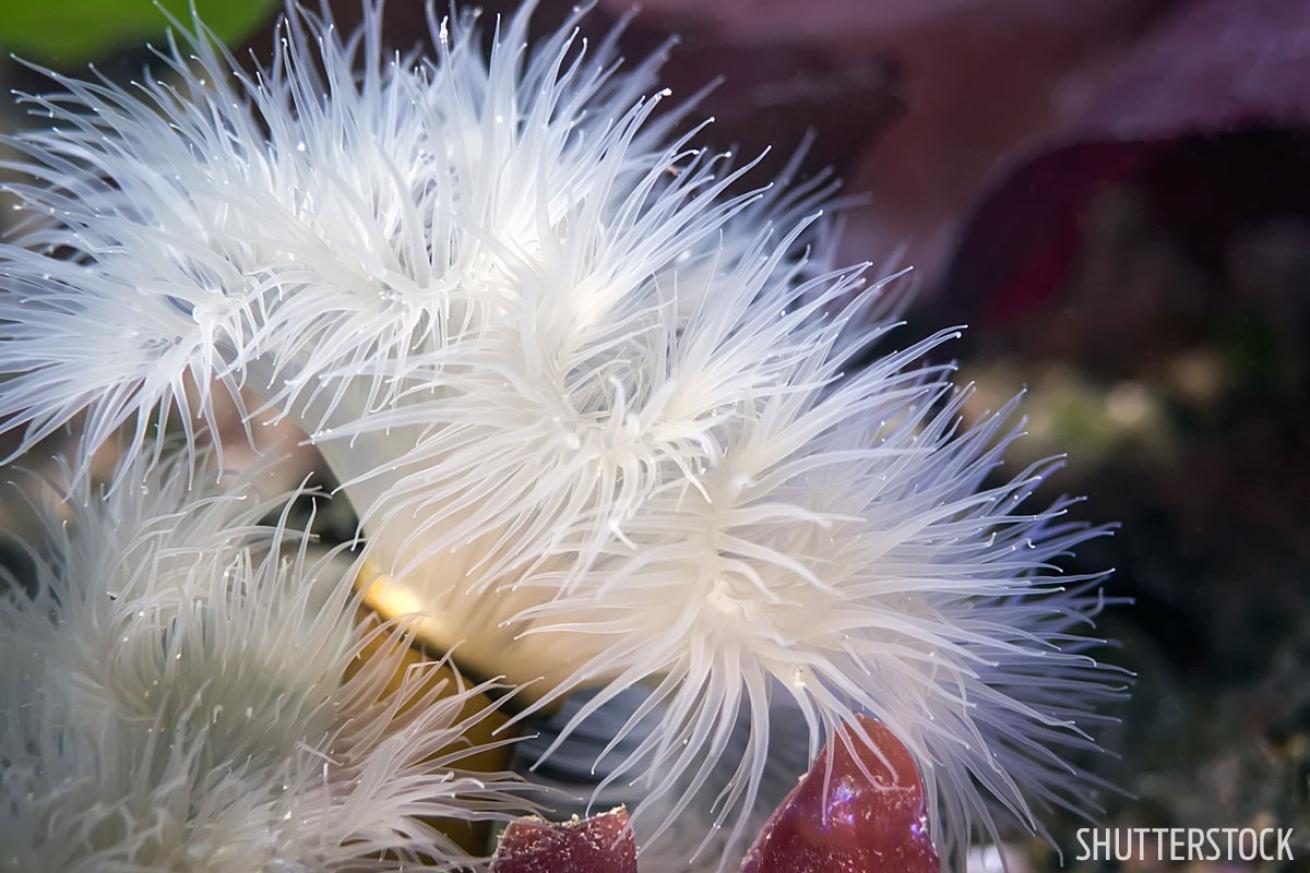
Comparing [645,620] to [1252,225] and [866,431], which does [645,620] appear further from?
[1252,225]

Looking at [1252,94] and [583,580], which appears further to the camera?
[1252,94]

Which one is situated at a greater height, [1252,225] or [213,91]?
[1252,225]

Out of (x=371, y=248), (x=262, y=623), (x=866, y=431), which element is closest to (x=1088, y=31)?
(x=866, y=431)

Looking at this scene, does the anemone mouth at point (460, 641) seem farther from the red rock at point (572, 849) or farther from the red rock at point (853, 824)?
the red rock at point (853, 824)

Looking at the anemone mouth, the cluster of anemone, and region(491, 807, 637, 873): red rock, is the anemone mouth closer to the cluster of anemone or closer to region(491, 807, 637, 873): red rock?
the cluster of anemone

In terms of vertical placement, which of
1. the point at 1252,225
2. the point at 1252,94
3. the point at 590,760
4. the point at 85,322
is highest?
the point at 1252,94
